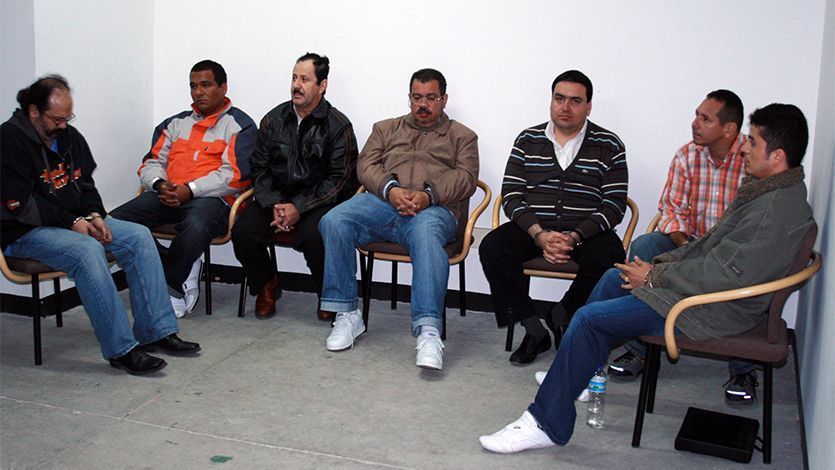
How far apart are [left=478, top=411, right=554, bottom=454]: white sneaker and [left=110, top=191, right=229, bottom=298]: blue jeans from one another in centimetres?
209

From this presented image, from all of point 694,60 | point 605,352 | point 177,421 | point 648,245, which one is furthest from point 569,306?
point 177,421

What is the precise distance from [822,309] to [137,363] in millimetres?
2710

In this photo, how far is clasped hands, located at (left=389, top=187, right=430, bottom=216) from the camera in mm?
4062

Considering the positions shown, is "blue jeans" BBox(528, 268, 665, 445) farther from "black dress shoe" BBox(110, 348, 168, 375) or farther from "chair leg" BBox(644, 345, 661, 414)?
"black dress shoe" BBox(110, 348, 168, 375)

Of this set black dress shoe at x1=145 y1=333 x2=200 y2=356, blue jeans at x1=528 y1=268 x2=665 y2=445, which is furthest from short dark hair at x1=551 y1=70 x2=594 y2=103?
black dress shoe at x1=145 y1=333 x2=200 y2=356

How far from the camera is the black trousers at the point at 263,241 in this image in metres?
4.28

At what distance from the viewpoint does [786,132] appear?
2.76 m

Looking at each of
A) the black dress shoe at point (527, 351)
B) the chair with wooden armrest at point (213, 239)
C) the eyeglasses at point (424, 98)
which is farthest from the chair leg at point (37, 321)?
→ the black dress shoe at point (527, 351)

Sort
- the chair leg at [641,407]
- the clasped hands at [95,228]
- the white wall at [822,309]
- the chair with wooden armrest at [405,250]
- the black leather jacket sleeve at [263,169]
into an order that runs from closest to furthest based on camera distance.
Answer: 1. the white wall at [822,309]
2. the chair leg at [641,407]
3. the clasped hands at [95,228]
4. the chair with wooden armrest at [405,250]
5. the black leather jacket sleeve at [263,169]

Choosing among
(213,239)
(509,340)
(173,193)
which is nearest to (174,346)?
(213,239)

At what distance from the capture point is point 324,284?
161 inches

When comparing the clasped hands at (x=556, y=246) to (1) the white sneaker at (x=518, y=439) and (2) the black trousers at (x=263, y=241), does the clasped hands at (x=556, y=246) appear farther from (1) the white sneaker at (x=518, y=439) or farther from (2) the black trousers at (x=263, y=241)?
(2) the black trousers at (x=263, y=241)

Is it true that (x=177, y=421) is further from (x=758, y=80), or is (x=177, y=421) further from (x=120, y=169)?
(x=758, y=80)

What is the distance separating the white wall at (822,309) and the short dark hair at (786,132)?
251 mm
